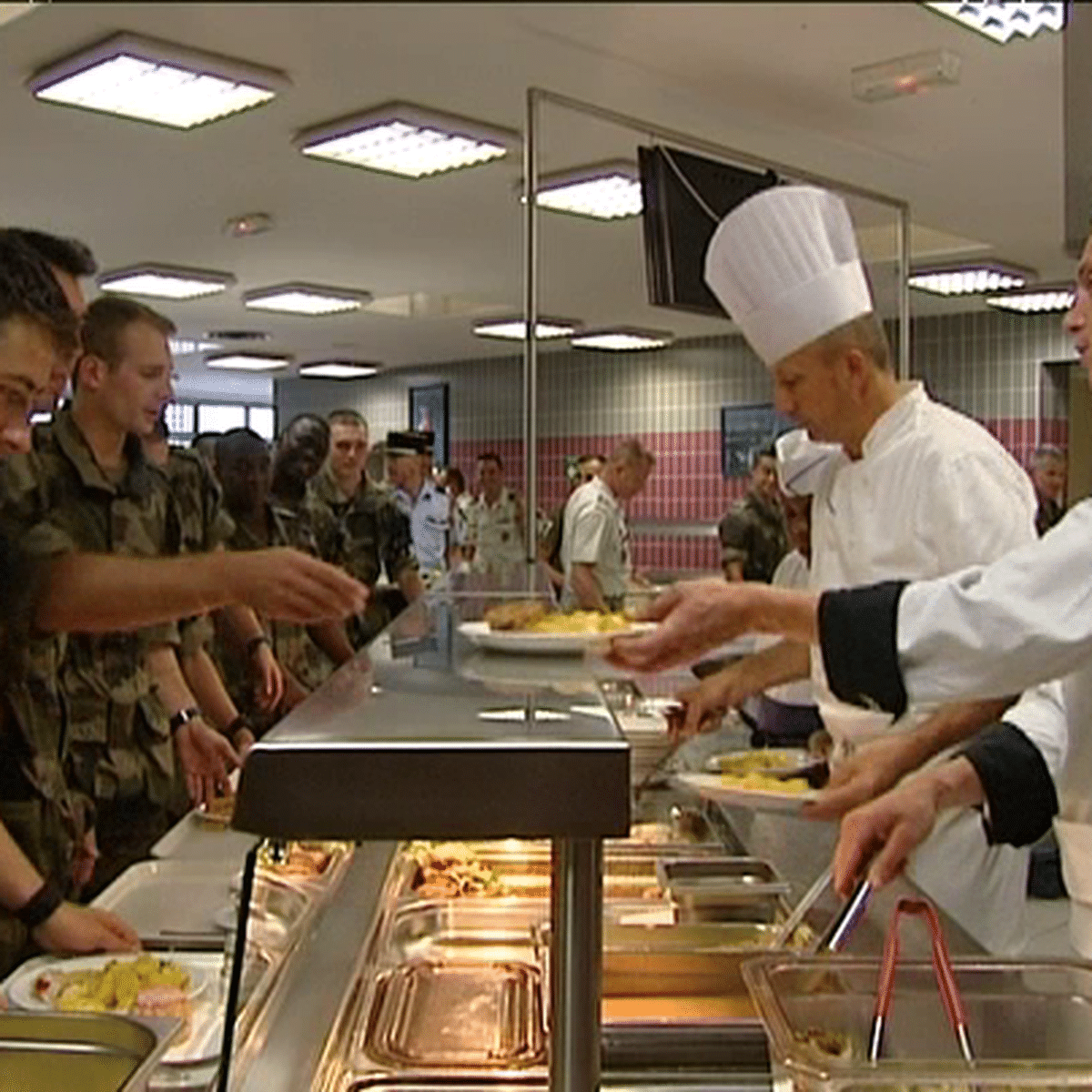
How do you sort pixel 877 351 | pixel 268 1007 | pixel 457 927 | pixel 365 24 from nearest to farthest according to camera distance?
pixel 365 24 → pixel 268 1007 → pixel 457 927 → pixel 877 351

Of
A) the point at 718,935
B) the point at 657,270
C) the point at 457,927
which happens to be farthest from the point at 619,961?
the point at 657,270

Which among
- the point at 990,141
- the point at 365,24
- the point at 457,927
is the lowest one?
the point at 457,927

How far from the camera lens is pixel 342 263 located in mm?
6293

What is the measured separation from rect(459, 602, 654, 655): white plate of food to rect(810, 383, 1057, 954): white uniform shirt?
0.61m

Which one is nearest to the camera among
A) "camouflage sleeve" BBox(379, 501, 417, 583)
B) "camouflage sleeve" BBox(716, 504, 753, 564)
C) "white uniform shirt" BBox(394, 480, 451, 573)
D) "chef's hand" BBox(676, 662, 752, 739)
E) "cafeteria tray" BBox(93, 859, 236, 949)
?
"cafeteria tray" BBox(93, 859, 236, 949)

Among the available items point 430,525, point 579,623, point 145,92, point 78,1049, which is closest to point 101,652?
point 579,623

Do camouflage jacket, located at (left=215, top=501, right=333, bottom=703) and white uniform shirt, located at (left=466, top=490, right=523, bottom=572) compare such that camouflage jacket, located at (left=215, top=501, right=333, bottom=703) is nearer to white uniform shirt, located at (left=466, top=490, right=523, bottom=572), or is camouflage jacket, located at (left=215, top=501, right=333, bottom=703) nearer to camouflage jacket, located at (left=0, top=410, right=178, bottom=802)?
camouflage jacket, located at (left=0, top=410, right=178, bottom=802)

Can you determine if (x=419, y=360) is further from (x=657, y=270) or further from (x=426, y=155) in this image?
(x=657, y=270)

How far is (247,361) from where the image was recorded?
9.84 metres

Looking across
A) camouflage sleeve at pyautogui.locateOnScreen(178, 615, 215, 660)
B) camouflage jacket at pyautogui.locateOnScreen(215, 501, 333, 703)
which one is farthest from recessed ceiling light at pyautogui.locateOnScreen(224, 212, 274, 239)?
camouflage sleeve at pyautogui.locateOnScreen(178, 615, 215, 660)

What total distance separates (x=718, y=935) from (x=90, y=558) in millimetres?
836

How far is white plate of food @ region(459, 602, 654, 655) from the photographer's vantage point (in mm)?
1233

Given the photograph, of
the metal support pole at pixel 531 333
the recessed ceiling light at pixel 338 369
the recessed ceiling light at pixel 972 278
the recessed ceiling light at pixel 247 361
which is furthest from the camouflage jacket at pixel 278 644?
the recessed ceiling light at pixel 338 369

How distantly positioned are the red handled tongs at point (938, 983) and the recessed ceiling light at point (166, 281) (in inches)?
227
